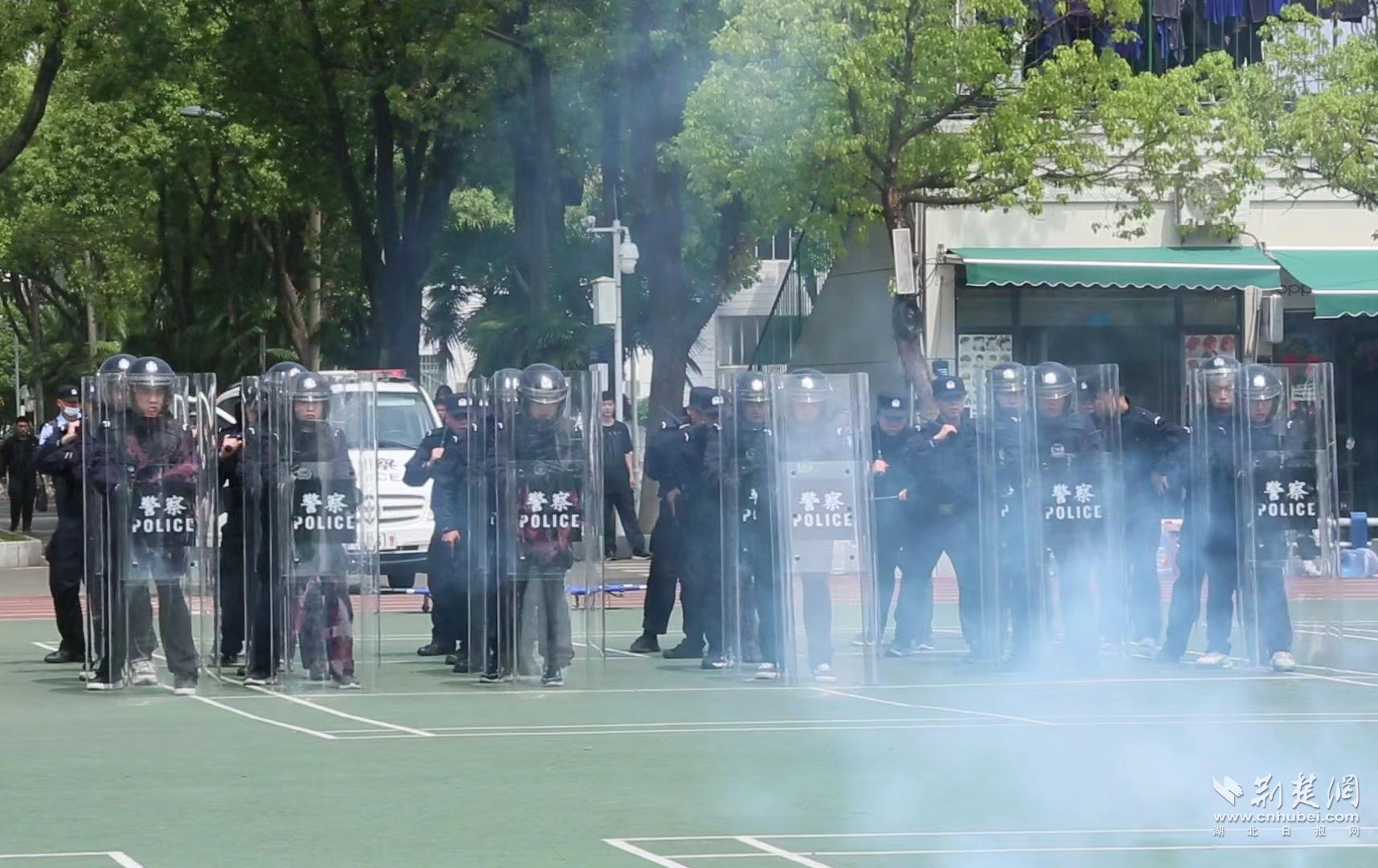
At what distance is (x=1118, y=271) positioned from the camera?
29.5 m

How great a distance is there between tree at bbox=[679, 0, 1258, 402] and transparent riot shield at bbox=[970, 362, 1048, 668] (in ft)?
32.9

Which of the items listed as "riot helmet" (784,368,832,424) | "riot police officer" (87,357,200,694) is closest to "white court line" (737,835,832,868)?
"riot helmet" (784,368,832,424)

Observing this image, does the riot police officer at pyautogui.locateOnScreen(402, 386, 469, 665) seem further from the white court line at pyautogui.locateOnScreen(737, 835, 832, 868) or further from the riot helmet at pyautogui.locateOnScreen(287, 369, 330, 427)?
the white court line at pyautogui.locateOnScreen(737, 835, 832, 868)

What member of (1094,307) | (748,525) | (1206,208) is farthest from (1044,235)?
(748,525)

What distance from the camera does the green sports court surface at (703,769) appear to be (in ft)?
27.7

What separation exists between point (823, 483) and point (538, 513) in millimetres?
1733

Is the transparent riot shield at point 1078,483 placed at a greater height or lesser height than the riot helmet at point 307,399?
lesser

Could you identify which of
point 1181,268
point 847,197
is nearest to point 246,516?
point 847,197

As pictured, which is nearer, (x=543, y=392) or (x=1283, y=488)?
(x=543, y=392)

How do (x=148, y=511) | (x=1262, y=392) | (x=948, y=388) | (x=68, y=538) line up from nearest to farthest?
(x=148, y=511), (x=1262, y=392), (x=68, y=538), (x=948, y=388)

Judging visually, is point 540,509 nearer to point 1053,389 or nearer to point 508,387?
point 508,387

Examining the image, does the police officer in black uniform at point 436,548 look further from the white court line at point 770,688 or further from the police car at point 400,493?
the police car at point 400,493

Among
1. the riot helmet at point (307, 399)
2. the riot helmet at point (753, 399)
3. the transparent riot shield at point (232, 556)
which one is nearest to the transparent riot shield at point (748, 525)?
the riot helmet at point (753, 399)

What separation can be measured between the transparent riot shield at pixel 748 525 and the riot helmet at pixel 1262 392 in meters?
3.01
